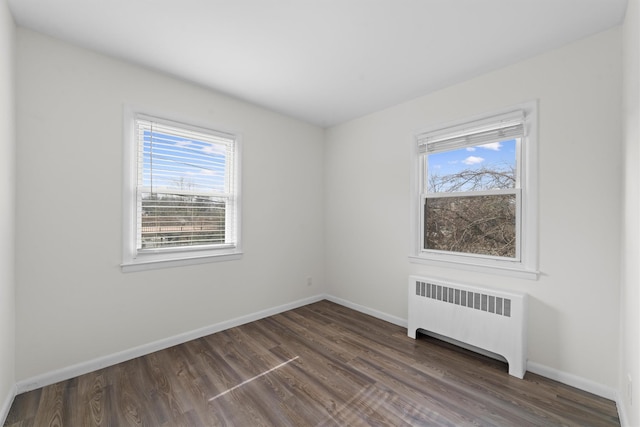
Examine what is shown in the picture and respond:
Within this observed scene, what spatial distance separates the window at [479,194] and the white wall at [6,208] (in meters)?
3.33

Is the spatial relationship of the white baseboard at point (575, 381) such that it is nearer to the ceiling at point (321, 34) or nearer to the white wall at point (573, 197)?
the white wall at point (573, 197)

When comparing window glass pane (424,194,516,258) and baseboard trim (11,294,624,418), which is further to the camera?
window glass pane (424,194,516,258)

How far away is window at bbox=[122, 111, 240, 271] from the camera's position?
96.9 inches

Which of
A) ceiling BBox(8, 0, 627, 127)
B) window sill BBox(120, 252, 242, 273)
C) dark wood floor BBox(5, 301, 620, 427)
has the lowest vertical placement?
dark wood floor BBox(5, 301, 620, 427)

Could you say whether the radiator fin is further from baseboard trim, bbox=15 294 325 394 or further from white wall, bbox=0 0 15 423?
white wall, bbox=0 0 15 423

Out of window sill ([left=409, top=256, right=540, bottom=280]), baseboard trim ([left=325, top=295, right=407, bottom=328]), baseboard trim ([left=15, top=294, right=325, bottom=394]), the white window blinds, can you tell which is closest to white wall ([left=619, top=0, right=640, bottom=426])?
window sill ([left=409, top=256, right=540, bottom=280])

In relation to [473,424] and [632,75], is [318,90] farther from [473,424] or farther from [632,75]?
[473,424]

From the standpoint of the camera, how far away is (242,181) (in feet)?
10.5

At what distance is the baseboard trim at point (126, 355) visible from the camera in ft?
6.53

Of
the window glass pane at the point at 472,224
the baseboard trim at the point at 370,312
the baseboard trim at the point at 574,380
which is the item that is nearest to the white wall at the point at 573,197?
the baseboard trim at the point at 574,380

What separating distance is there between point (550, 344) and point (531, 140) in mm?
1678

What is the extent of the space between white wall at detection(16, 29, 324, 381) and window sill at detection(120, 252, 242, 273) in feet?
0.18

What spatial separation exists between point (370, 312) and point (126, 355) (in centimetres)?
262

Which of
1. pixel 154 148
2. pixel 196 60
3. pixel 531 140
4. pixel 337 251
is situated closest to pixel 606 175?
pixel 531 140
